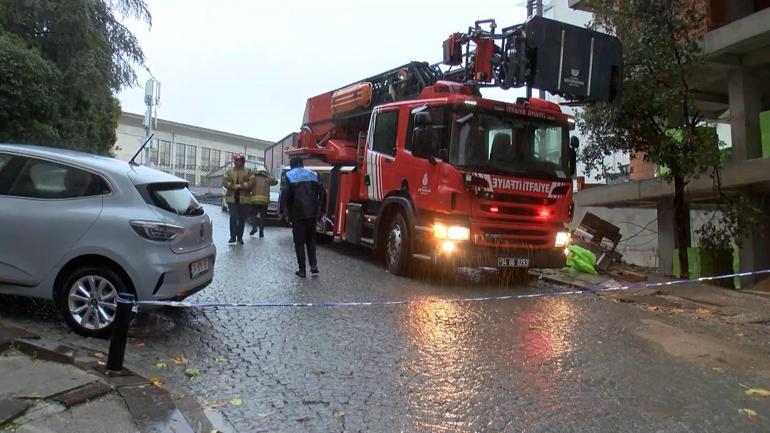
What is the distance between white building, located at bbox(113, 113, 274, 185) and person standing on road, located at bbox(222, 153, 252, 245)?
4879 cm

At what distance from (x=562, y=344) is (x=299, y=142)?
9.47 m

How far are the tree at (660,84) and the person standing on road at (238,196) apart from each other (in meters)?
6.86

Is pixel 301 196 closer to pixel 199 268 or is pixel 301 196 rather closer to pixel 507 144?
pixel 199 268

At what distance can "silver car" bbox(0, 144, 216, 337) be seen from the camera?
5.23m

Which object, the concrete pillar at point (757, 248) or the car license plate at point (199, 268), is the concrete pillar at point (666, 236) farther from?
the car license plate at point (199, 268)

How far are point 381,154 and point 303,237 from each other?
2.27 m

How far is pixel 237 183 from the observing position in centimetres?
1207

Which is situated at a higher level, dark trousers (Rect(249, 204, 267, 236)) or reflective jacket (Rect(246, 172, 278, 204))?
reflective jacket (Rect(246, 172, 278, 204))

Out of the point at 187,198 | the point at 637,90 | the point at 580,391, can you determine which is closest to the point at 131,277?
the point at 187,198

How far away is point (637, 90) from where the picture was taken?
9273mm

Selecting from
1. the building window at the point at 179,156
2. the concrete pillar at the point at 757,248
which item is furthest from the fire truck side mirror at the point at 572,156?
the building window at the point at 179,156

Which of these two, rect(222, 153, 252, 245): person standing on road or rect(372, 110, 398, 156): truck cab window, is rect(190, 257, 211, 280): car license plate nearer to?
rect(372, 110, 398, 156): truck cab window

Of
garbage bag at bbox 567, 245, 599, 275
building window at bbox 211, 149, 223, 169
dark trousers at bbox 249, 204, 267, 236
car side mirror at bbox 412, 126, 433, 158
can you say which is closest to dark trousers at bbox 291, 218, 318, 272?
car side mirror at bbox 412, 126, 433, 158

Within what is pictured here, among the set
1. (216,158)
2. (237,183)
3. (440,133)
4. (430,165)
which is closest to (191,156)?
(216,158)
